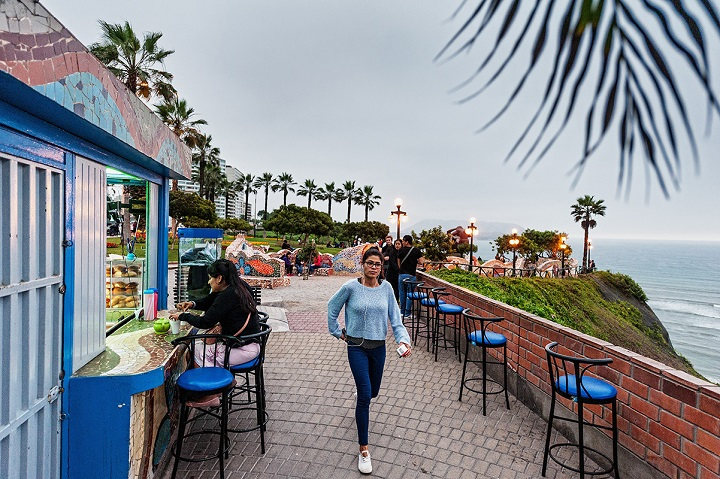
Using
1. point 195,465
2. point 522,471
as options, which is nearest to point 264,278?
point 195,465

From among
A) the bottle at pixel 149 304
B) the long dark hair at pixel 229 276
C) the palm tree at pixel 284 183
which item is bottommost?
the bottle at pixel 149 304

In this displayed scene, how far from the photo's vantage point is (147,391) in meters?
2.98

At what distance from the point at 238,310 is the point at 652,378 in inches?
136

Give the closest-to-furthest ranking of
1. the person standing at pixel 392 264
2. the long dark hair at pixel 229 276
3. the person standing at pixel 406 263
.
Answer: the long dark hair at pixel 229 276, the person standing at pixel 406 263, the person standing at pixel 392 264

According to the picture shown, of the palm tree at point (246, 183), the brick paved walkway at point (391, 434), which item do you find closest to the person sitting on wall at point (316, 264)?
the brick paved walkway at point (391, 434)

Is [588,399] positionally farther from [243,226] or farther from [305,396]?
[243,226]

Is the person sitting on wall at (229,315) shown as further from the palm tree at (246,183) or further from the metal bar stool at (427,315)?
the palm tree at (246,183)

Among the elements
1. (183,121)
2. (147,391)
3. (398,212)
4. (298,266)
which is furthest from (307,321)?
(183,121)

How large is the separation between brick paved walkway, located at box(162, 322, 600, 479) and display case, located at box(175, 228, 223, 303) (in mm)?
2279

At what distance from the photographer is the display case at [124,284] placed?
4.31m

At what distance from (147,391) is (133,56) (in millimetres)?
18023

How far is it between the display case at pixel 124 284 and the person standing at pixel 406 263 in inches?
186

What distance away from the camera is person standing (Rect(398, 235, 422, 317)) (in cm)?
796

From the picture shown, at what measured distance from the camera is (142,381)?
278 centimetres
